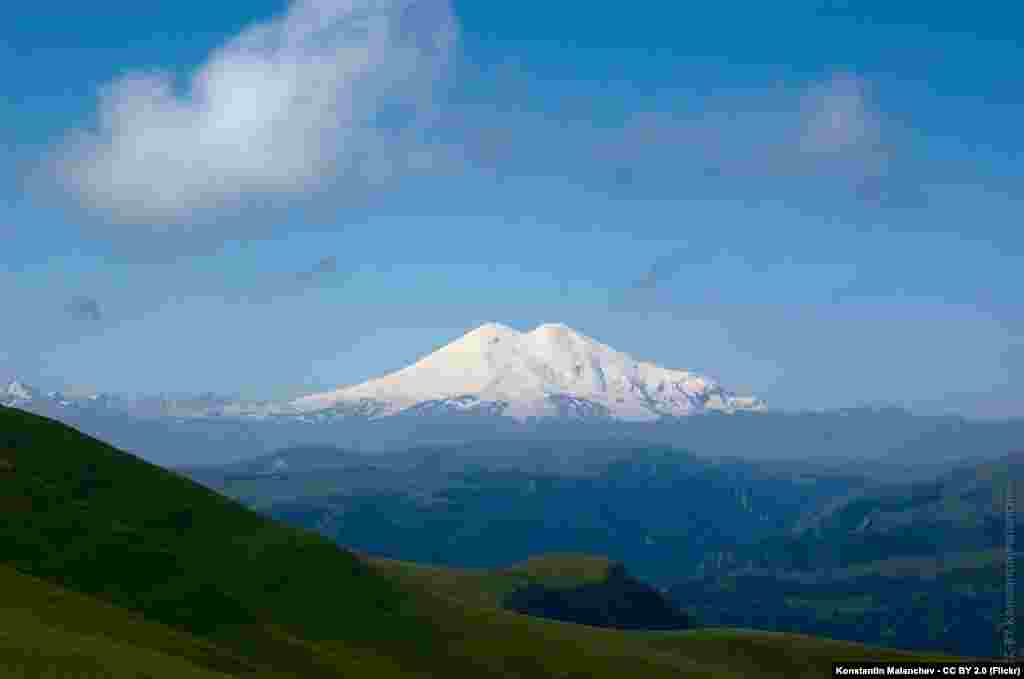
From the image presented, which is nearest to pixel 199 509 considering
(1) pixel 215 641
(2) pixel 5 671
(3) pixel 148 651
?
(1) pixel 215 641

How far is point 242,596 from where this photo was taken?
93062mm

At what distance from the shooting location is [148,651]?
178 ft

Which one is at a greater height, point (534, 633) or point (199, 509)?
point (199, 509)

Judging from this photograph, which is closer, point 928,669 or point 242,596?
point 242,596

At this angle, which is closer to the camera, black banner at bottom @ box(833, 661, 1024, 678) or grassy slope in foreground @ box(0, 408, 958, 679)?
grassy slope in foreground @ box(0, 408, 958, 679)

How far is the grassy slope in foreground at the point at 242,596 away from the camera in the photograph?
7875 centimetres

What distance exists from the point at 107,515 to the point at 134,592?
720 inches

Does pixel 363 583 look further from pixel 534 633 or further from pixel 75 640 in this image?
pixel 75 640

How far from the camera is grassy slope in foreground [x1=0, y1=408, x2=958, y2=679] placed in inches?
3100

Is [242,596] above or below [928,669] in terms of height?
above

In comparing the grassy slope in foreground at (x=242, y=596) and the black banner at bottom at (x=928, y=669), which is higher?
the grassy slope in foreground at (x=242, y=596)

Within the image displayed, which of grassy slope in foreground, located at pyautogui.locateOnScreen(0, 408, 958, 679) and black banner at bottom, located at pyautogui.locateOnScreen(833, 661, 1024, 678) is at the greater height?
grassy slope in foreground, located at pyautogui.locateOnScreen(0, 408, 958, 679)

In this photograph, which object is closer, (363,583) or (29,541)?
(29,541)

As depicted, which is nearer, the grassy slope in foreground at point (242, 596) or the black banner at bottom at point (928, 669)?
the grassy slope in foreground at point (242, 596)
